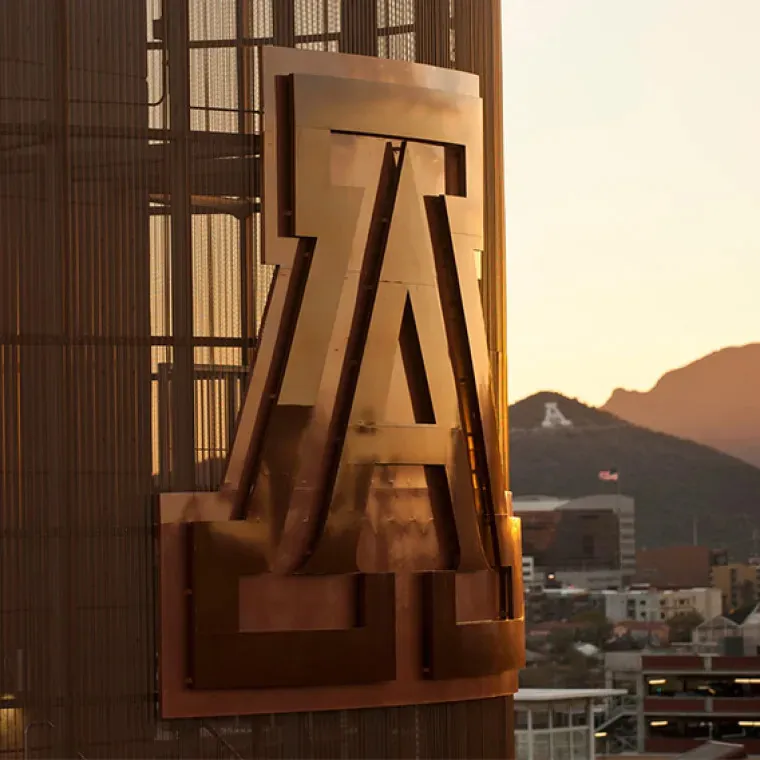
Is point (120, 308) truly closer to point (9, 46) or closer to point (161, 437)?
point (161, 437)

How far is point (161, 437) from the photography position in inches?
463

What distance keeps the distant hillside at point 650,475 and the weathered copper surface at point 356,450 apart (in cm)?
4485

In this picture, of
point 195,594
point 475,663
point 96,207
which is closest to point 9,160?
point 96,207

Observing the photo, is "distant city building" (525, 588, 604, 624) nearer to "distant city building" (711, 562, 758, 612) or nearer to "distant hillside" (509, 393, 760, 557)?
"distant hillside" (509, 393, 760, 557)

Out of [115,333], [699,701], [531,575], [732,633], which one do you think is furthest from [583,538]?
[115,333]

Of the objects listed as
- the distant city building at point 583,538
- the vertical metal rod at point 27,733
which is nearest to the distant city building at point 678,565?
the distant city building at point 583,538

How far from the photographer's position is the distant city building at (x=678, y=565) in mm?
59562

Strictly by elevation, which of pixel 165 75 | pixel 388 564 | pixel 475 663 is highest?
pixel 165 75

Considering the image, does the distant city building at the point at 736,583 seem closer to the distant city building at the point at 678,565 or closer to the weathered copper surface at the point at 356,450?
the distant city building at the point at 678,565

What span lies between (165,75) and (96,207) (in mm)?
1102

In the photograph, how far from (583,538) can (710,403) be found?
695cm

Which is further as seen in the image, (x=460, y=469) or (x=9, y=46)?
(x=460, y=469)

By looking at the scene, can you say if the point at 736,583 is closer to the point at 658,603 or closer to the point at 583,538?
the point at 658,603

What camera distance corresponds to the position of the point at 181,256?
11.9 meters
